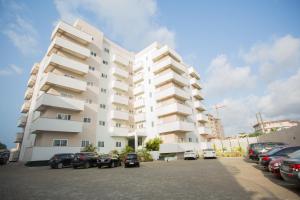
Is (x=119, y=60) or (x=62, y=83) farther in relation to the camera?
(x=119, y=60)

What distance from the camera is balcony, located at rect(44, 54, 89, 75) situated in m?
28.4

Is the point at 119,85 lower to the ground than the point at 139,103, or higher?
higher

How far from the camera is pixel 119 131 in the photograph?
114 feet

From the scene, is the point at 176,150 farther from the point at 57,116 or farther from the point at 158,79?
the point at 57,116

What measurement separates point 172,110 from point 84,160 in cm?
1951

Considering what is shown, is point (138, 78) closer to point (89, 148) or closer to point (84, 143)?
point (84, 143)

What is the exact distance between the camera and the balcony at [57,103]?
25862mm

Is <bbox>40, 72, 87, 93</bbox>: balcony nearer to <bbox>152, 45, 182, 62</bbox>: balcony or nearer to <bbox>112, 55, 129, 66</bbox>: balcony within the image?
<bbox>112, 55, 129, 66</bbox>: balcony

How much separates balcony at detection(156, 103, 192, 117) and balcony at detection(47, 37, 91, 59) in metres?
18.6

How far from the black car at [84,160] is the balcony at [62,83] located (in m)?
12.6

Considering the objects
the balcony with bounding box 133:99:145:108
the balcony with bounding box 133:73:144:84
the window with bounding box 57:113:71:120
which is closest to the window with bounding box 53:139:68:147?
the window with bounding box 57:113:71:120

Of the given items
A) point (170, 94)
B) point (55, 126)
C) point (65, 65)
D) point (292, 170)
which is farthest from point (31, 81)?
point (292, 170)

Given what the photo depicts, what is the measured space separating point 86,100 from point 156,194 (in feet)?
92.6

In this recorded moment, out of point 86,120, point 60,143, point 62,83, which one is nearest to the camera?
point 60,143
